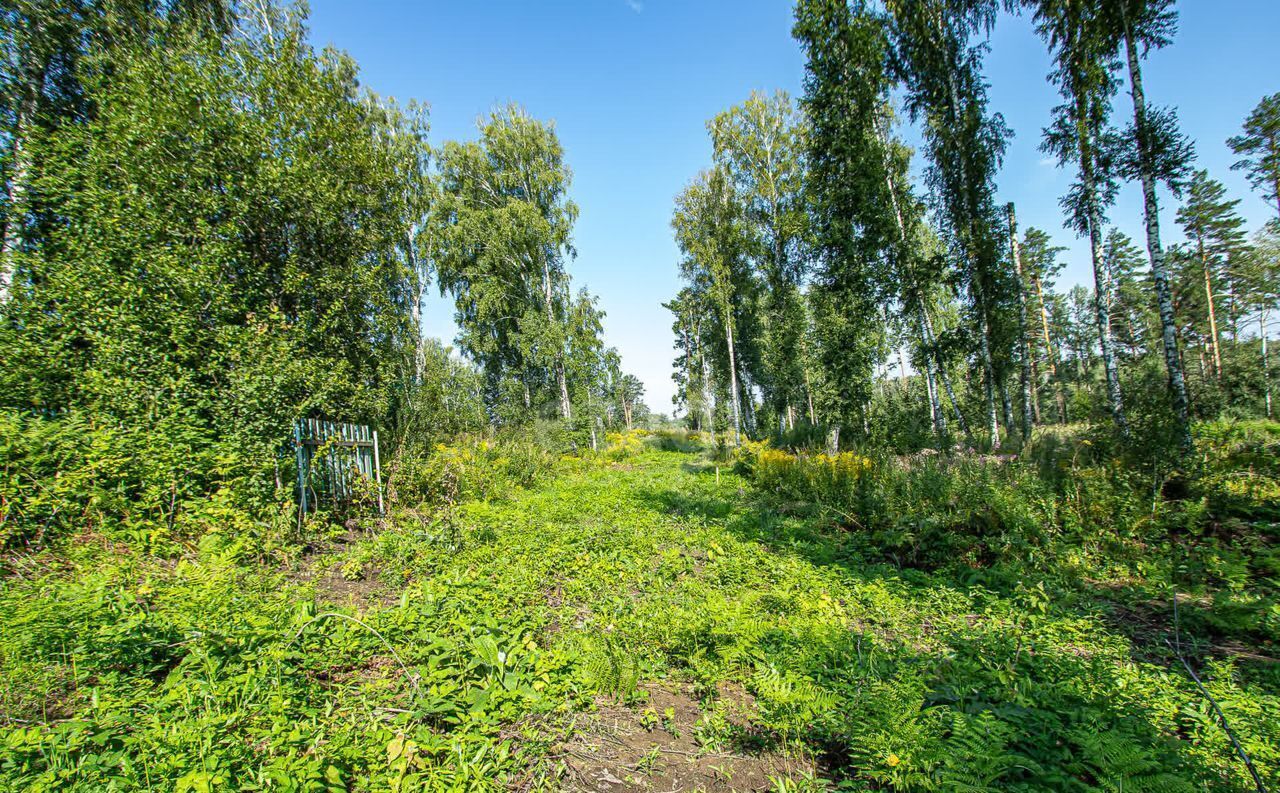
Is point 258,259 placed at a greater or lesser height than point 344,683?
greater

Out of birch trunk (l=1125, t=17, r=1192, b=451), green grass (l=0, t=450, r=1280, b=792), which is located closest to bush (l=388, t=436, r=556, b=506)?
green grass (l=0, t=450, r=1280, b=792)

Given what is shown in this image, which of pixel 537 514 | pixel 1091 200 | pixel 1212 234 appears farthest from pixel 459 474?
pixel 1212 234

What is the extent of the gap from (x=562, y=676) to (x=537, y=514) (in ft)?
18.2

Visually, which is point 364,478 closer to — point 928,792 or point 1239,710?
point 928,792

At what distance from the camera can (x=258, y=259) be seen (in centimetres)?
811

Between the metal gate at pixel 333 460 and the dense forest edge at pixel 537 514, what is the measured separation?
8 cm

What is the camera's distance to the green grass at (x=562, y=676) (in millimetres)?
2066

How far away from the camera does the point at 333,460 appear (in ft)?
25.8

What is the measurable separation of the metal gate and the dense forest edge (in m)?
0.08

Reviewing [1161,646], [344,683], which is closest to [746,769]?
[344,683]

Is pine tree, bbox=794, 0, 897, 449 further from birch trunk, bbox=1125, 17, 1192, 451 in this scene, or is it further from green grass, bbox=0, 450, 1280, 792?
green grass, bbox=0, 450, 1280, 792

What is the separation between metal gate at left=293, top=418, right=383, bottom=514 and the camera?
714cm

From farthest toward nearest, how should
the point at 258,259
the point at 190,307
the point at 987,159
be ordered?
the point at 987,159
the point at 258,259
the point at 190,307

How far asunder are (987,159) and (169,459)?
1729 cm
